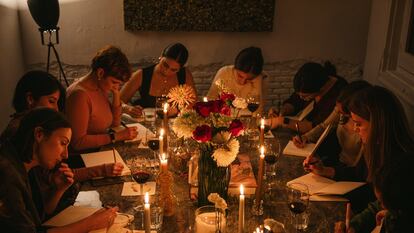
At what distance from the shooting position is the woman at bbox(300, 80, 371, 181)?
233cm

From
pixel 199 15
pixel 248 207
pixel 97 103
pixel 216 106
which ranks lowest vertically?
pixel 248 207

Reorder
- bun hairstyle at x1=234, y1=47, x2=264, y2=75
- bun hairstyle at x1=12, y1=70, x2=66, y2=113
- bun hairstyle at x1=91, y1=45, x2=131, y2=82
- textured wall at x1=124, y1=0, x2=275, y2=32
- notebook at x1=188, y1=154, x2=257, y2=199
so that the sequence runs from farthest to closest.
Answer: textured wall at x1=124, y1=0, x2=275, y2=32
bun hairstyle at x1=234, y1=47, x2=264, y2=75
bun hairstyle at x1=91, y1=45, x2=131, y2=82
bun hairstyle at x1=12, y1=70, x2=66, y2=113
notebook at x1=188, y1=154, x2=257, y2=199

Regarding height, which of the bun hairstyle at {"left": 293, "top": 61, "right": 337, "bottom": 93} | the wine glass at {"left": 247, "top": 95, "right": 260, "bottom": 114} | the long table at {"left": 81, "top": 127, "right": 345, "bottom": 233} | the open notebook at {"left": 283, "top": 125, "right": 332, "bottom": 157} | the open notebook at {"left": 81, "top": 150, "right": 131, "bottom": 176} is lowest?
the long table at {"left": 81, "top": 127, "right": 345, "bottom": 233}

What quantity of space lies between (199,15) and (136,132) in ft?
7.24

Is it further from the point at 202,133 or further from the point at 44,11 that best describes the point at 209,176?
the point at 44,11

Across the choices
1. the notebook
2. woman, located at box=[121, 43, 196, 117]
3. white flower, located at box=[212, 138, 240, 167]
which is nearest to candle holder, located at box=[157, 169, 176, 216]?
the notebook

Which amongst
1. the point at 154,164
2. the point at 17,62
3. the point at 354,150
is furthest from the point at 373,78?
the point at 17,62

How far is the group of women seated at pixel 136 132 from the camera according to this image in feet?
5.55

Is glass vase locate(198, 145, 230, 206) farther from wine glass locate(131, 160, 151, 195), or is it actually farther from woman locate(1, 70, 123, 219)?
woman locate(1, 70, 123, 219)

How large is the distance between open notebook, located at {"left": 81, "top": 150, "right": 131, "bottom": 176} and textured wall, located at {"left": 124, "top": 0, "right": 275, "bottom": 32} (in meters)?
2.37

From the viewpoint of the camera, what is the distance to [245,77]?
134 inches

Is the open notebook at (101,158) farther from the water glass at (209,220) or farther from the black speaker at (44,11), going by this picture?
the black speaker at (44,11)

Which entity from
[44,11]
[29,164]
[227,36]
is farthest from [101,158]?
[227,36]

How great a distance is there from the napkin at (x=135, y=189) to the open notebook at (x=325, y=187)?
0.69 meters
